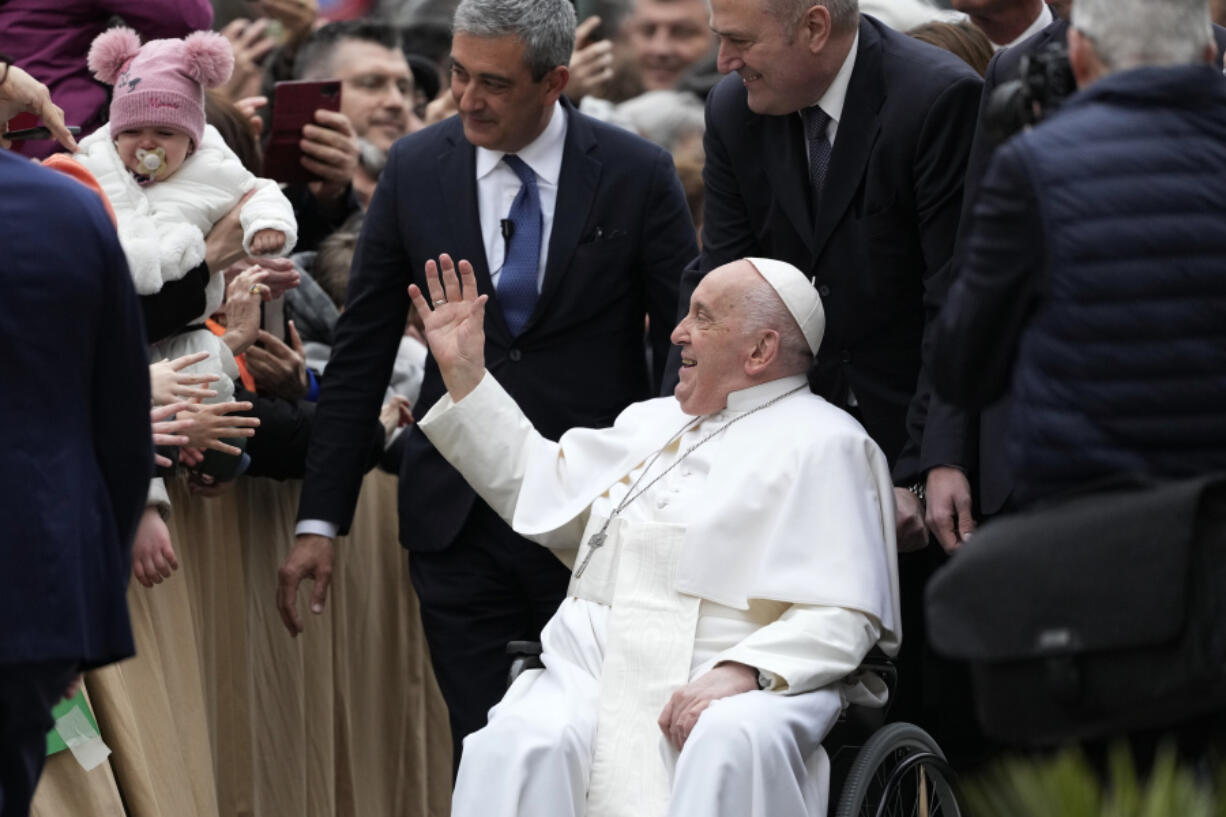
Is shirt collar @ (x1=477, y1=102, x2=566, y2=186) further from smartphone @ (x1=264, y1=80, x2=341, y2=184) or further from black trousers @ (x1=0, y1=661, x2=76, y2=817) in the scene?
black trousers @ (x1=0, y1=661, x2=76, y2=817)

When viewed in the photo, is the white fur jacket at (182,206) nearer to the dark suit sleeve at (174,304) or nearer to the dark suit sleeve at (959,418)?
the dark suit sleeve at (174,304)

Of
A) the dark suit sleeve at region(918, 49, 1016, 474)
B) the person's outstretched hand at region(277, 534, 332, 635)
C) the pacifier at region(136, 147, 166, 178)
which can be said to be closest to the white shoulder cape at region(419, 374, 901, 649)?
the dark suit sleeve at region(918, 49, 1016, 474)

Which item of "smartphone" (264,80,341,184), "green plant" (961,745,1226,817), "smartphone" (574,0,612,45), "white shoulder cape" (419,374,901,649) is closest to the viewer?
"green plant" (961,745,1226,817)

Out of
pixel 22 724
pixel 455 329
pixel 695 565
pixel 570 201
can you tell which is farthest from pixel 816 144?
pixel 22 724

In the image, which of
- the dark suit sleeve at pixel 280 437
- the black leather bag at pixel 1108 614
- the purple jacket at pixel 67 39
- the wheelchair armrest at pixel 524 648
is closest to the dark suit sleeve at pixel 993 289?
the black leather bag at pixel 1108 614

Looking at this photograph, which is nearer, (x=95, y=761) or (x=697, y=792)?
(x=697, y=792)

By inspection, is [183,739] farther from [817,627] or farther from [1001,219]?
[1001,219]

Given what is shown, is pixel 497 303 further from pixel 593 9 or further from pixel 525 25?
pixel 593 9

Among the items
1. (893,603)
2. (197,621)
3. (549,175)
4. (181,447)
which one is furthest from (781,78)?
(197,621)

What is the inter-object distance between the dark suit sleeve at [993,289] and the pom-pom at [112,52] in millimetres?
2841

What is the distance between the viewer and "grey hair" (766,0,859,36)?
208 inches

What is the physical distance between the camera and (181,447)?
5402 millimetres

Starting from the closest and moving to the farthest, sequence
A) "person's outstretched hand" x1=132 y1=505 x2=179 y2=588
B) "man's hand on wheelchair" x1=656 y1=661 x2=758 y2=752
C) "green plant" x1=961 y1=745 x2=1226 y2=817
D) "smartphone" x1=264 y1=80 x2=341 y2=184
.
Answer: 1. "green plant" x1=961 y1=745 x2=1226 y2=817
2. "man's hand on wheelchair" x1=656 y1=661 x2=758 y2=752
3. "person's outstretched hand" x1=132 y1=505 x2=179 y2=588
4. "smartphone" x1=264 y1=80 x2=341 y2=184

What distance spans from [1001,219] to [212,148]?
2797 mm
